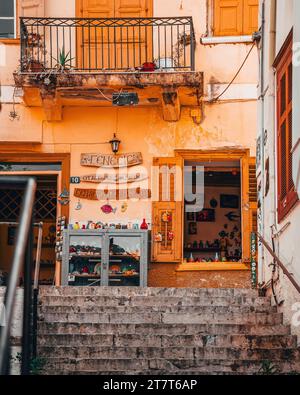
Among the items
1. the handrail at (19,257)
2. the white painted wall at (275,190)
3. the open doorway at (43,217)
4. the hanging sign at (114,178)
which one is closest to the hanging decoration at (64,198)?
the hanging sign at (114,178)

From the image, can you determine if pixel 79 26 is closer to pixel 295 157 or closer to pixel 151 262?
pixel 151 262

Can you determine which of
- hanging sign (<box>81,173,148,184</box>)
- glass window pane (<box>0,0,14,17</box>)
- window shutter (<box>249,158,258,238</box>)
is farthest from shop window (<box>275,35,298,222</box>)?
glass window pane (<box>0,0,14,17</box>)

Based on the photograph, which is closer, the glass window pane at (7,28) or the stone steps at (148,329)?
the stone steps at (148,329)

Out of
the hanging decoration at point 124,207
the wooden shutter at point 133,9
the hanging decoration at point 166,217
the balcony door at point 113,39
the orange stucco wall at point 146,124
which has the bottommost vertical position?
the hanging decoration at point 166,217

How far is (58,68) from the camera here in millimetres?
16766

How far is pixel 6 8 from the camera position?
57.9ft

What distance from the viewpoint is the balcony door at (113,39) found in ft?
57.1

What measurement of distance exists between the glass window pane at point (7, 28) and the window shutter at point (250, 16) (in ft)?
13.3

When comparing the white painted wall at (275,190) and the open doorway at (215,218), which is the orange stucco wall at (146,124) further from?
the white painted wall at (275,190)

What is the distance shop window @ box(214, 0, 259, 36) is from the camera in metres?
17.4

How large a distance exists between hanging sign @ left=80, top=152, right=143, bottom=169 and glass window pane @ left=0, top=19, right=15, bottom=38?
99.1 inches

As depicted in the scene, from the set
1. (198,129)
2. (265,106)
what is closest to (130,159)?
(198,129)
